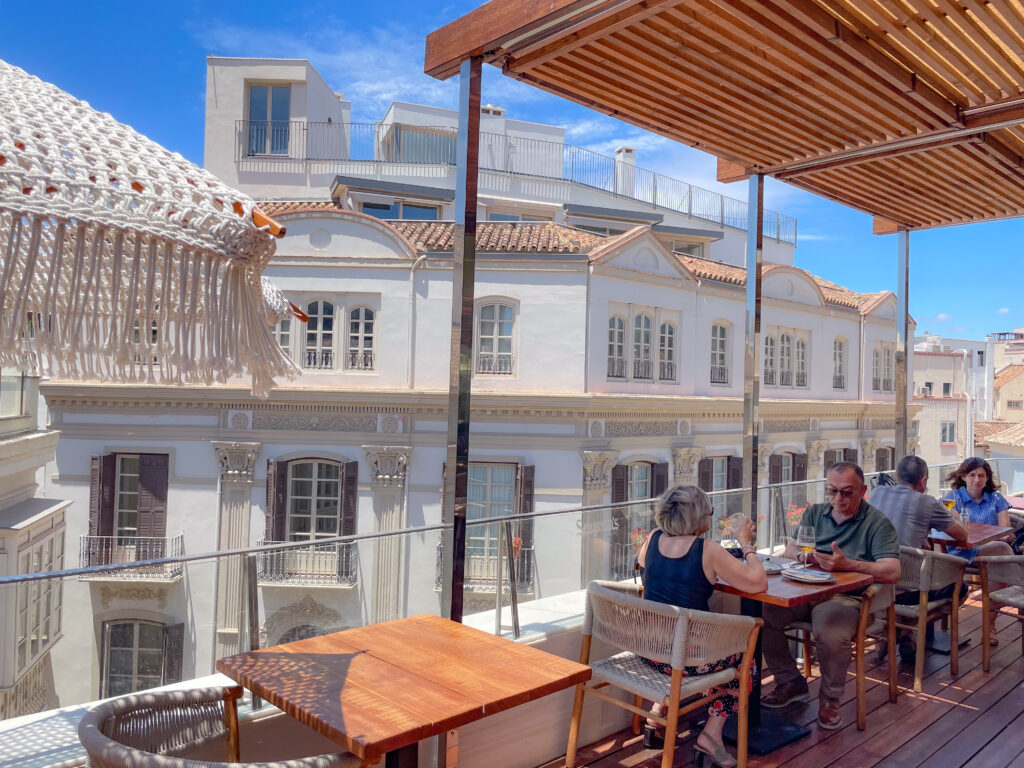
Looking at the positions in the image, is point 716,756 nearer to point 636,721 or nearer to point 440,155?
point 636,721

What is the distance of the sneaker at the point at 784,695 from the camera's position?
13.2ft

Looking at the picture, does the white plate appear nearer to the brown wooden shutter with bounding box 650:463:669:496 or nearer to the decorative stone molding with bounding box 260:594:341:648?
the decorative stone molding with bounding box 260:594:341:648

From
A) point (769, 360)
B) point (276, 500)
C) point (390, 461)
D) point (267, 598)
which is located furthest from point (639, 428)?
point (267, 598)

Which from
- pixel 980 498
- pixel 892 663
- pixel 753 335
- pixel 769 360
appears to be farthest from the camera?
pixel 769 360

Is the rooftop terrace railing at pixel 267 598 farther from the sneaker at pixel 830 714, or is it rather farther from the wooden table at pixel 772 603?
the sneaker at pixel 830 714

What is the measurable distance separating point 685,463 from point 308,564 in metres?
18.8

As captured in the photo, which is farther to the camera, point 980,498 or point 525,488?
point 525,488

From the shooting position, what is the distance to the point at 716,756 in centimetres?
334

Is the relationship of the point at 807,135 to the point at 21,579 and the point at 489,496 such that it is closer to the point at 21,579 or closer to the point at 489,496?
the point at 21,579

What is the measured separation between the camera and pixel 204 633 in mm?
3150

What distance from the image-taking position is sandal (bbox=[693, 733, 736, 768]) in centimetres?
333

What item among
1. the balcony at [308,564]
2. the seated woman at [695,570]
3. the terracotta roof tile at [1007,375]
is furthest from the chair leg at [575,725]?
the terracotta roof tile at [1007,375]

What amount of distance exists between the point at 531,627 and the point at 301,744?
4.38 feet

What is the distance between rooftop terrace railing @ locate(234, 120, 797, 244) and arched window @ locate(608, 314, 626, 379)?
8571 mm
